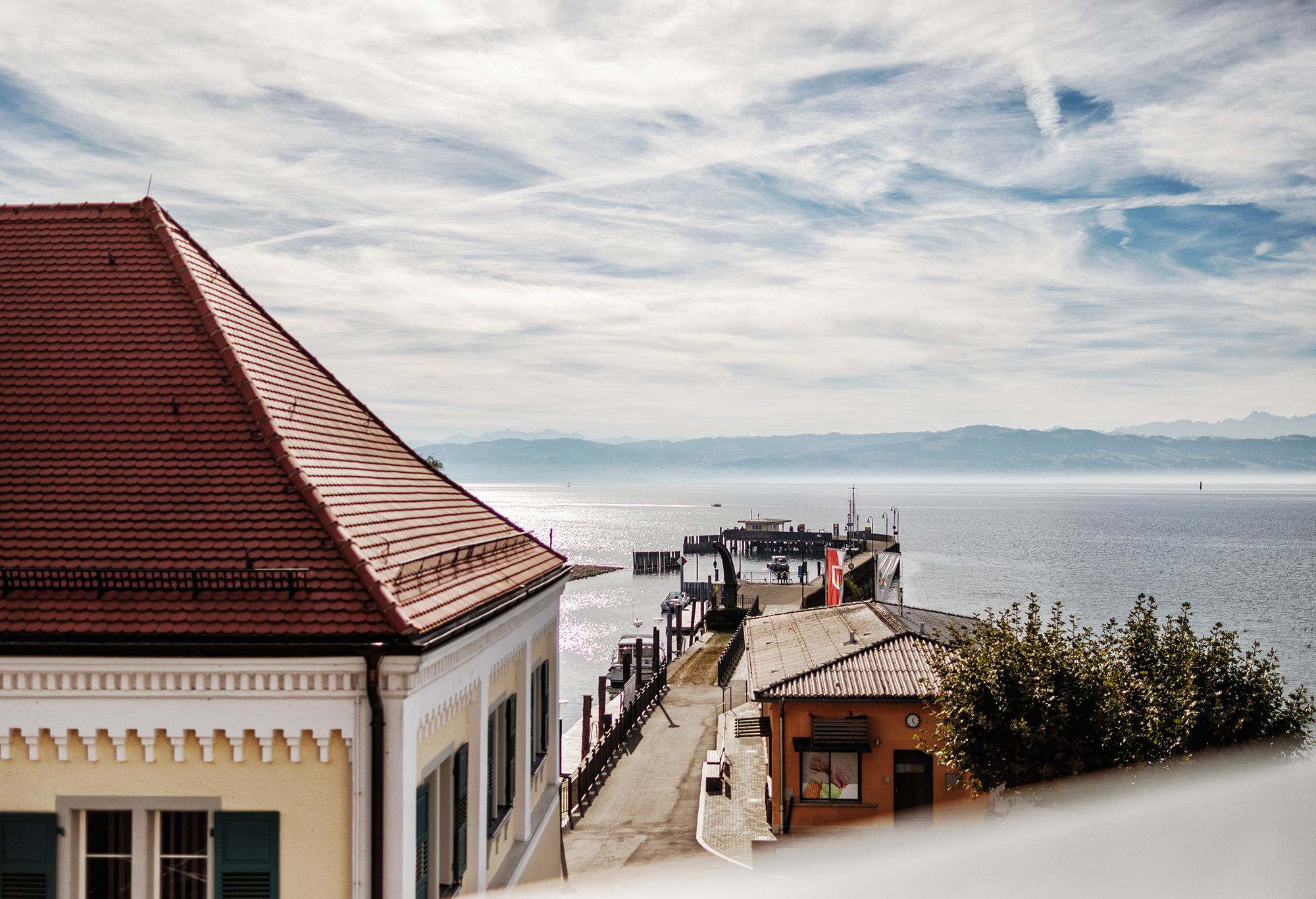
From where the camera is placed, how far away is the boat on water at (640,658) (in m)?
60.2

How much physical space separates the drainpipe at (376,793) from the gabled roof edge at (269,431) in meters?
0.70

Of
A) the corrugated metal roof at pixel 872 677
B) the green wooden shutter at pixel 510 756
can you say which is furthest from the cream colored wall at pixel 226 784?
the corrugated metal roof at pixel 872 677

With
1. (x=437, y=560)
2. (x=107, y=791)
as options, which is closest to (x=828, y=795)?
(x=437, y=560)

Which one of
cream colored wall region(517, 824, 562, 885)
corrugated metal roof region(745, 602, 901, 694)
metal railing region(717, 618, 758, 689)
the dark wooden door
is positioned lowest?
metal railing region(717, 618, 758, 689)

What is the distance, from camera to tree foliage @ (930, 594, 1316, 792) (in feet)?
58.4

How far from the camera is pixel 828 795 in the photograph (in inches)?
1001

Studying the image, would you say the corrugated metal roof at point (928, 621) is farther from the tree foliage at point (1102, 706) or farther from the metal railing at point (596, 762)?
the metal railing at point (596, 762)

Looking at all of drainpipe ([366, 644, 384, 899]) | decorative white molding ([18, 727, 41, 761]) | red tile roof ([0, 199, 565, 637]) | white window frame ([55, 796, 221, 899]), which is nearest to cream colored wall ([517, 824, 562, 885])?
red tile roof ([0, 199, 565, 637])

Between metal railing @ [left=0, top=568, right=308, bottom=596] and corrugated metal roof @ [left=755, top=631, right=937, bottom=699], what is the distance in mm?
18778

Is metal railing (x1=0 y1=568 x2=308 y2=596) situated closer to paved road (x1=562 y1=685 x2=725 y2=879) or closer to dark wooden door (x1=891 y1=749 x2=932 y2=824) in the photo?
paved road (x1=562 y1=685 x2=725 y2=879)

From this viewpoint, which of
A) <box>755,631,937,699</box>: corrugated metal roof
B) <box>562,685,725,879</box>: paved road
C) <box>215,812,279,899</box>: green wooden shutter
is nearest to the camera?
<box>215,812,279,899</box>: green wooden shutter

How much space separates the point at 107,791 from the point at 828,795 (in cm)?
2052

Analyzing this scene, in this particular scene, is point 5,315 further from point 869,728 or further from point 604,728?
point 604,728

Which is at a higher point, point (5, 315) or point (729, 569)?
point (5, 315)
